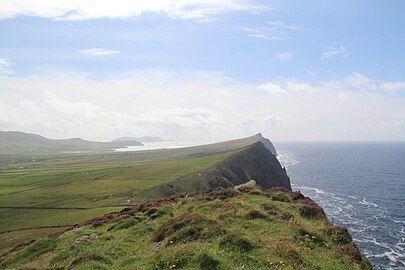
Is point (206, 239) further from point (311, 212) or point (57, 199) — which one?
point (57, 199)

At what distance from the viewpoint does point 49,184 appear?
120688 millimetres

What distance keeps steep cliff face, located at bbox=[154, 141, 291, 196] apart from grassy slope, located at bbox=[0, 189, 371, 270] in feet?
179

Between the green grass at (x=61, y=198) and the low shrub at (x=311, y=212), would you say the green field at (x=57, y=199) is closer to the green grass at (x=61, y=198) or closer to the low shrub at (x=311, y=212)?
the green grass at (x=61, y=198)

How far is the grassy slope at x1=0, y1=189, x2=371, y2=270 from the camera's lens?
2191 cm

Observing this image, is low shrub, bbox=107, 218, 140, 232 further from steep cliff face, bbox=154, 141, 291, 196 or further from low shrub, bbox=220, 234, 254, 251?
steep cliff face, bbox=154, 141, 291, 196

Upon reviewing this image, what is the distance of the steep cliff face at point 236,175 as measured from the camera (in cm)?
9590

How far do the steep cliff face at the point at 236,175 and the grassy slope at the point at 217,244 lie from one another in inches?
2150

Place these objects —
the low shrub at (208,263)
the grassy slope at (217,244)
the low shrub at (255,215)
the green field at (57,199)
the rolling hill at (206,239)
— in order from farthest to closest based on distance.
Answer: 1. the green field at (57,199)
2. the low shrub at (255,215)
3. the rolling hill at (206,239)
4. the grassy slope at (217,244)
5. the low shrub at (208,263)

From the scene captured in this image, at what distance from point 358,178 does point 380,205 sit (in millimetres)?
68126

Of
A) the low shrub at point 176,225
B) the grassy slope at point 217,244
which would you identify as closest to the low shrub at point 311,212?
the grassy slope at point 217,244

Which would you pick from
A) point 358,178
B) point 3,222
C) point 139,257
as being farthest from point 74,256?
point 358,178

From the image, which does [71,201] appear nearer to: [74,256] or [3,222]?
[3,222]

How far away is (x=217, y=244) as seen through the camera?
24.6 meters

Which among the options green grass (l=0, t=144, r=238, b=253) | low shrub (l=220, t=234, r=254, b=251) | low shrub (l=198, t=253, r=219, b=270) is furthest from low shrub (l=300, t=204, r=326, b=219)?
green grass (l=0, t=144, r=238, b=253)
